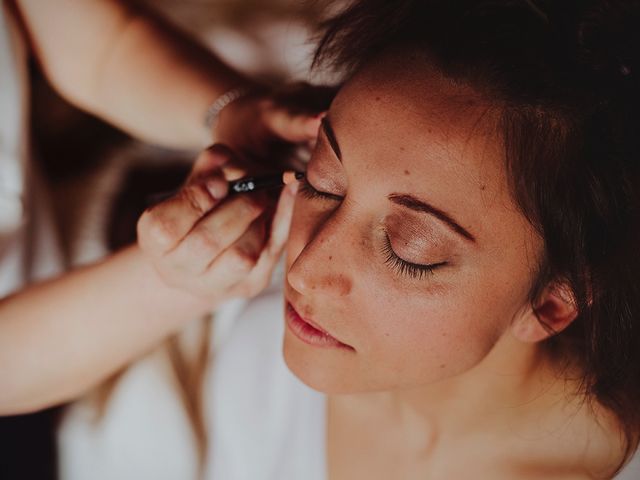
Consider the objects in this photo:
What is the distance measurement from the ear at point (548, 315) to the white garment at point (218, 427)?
15.2 inches

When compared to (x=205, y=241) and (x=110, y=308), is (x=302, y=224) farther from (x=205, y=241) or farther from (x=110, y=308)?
(x=110, y=308)

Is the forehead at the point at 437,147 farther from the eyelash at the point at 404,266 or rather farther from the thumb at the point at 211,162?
the thumb at the point at 211,162

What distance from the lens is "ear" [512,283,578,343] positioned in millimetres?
844

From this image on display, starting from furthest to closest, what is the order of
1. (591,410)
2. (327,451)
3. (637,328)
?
1. (327,451)
2. (591,410)
3. (637,328)

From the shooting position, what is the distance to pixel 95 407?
1.15 meters

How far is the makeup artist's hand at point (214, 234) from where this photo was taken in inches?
33.3

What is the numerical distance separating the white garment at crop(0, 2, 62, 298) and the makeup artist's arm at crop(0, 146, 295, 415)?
0.44ft

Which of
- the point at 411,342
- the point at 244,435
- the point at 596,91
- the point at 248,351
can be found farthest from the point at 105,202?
the point at 596,91

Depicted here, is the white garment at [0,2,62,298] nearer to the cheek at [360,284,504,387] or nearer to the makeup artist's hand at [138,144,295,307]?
the makeup artist's hand at [138,144,295,307]

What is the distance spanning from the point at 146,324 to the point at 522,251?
610mm

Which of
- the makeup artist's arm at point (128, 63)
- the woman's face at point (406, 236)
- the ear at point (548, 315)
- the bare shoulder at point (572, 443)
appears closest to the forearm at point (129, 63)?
the makeup artist's arm at point (128, 63)

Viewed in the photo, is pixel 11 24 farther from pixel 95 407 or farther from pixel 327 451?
pixel 327 451

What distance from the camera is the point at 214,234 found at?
33.5 inches

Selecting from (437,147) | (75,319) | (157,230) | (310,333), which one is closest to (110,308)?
(75,319)
